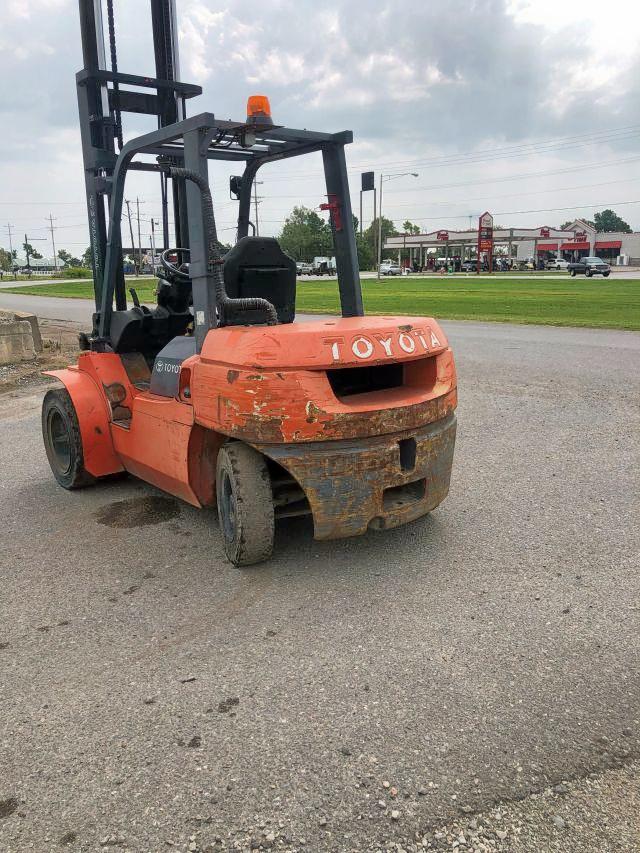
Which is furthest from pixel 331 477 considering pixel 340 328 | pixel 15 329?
pixel 15 329

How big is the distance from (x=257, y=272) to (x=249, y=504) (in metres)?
1.52

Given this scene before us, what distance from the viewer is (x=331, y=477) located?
3.74m

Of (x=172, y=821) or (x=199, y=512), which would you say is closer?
(x=172, y=821)

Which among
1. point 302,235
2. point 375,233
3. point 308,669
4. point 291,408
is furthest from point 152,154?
point 375,233

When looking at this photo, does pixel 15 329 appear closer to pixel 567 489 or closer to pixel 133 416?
pixel 133 416

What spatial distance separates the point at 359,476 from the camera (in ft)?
12.4

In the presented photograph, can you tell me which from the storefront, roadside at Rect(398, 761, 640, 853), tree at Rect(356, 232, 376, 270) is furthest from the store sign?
roadside at Rect(398, 761, 640, 853)

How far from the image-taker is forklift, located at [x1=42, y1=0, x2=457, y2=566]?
12.2 ft

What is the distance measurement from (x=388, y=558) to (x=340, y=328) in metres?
1.39

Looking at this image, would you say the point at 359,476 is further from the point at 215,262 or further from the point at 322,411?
the point at 215,262

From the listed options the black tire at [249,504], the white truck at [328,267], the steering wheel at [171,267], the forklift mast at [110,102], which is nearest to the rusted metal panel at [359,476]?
the black tire at [249,504]

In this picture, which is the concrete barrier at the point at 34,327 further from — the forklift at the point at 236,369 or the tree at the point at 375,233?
the tree at the point at 375,233

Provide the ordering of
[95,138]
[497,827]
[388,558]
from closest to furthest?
[497,827] < [388,558] < [95,138]

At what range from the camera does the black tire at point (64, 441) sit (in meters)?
5.36
